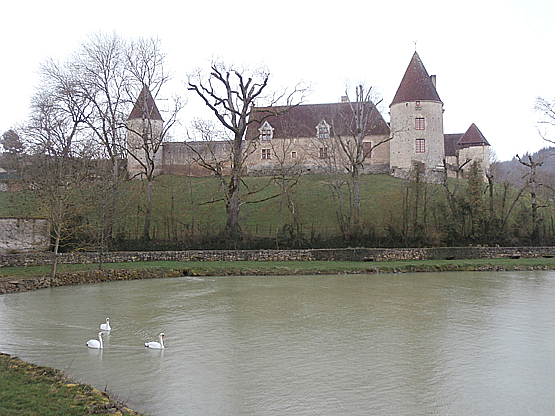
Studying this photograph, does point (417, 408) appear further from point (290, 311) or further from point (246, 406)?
point (290, 311)

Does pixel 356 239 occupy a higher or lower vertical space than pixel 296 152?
lower

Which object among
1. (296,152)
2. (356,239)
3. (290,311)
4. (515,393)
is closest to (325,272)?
(356,239)

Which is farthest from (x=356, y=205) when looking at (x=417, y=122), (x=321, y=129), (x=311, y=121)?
(x=311, y=121)

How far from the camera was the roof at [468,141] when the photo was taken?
4645 centimetres

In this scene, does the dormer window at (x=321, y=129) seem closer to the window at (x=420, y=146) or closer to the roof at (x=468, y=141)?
the window at (x=420, y=146)

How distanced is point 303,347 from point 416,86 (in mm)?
35950

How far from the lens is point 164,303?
46.2 feet

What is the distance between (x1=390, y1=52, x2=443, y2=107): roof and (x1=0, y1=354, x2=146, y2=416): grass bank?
38496mm

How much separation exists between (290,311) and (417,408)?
6.70 meters

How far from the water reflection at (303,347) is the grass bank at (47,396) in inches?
21.7

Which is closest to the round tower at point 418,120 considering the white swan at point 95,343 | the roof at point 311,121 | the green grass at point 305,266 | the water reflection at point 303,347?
the roof at point 311,121

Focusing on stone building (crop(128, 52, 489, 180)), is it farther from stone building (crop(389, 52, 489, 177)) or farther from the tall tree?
the tall tree

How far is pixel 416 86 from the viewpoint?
40875 mm

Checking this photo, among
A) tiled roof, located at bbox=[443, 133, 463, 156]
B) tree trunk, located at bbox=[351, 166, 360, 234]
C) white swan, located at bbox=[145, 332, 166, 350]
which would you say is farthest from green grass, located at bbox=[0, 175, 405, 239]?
white swan, located at bbox=[145, 332, 166, 350]
